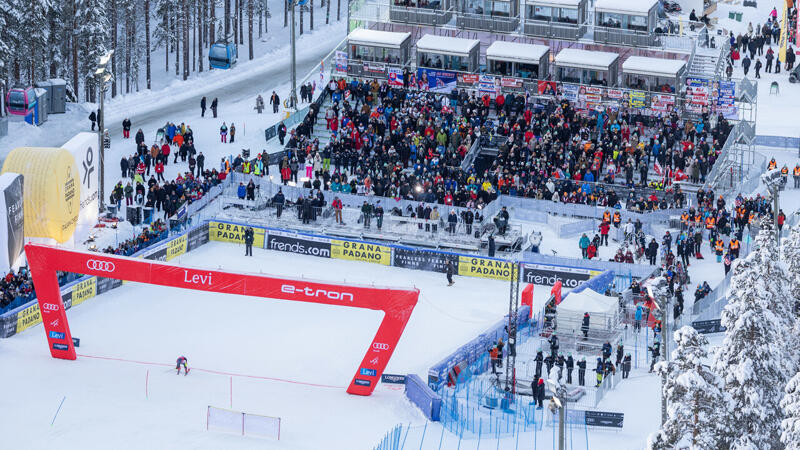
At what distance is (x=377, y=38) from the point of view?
239 feet

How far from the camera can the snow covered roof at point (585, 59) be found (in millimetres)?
69750

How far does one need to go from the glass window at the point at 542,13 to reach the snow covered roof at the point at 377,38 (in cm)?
593


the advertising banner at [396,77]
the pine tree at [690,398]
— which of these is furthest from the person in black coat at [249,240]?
the pine tree at [690,398]

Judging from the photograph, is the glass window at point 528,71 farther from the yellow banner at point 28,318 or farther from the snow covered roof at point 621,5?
the yellow banner at point 28,318

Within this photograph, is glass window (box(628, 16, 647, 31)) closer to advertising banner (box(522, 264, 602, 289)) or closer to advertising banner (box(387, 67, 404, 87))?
advertising banner (box(387, 67, 404, 87))

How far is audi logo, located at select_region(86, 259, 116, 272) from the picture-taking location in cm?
4738

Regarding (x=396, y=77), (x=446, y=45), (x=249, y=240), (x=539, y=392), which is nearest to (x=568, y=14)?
(x=446, y=45)

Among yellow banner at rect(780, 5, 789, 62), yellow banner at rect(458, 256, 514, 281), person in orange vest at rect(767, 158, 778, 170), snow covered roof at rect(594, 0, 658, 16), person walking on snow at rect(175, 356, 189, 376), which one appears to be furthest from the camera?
yellow banner at rect(780, 5, 789, 62)

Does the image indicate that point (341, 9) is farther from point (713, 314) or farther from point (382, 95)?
point (713, 314)

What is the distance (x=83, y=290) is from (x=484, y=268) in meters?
14.2

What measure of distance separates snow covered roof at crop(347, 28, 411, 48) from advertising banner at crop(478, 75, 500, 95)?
4342 millimetres

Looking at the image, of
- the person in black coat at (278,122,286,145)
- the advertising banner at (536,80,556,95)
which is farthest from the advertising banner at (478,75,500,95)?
the person in black coat at (278,122,286,145)

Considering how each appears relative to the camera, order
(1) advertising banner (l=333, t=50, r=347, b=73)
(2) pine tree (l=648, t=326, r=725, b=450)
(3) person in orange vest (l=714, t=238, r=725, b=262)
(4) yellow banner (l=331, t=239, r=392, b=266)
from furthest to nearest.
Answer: (1) advertising banner (l=333, t=50, r=347, b=73)
(4) yellow banner (l=331, t=239, r=392, b=266)
(3) person in orange vest (l=714, t=238, r=725, b=262)
(2) pine tree (l=648, t=326, r=725, b=450)

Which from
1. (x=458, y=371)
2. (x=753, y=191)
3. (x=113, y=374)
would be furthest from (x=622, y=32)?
(x=113, y=374)
